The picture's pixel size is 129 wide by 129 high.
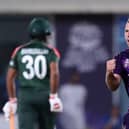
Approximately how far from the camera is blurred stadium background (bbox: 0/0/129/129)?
16.8 meters

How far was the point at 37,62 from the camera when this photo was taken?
10078 millimetres

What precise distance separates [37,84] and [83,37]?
7.24 m

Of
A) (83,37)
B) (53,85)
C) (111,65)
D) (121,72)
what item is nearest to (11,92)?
(53,85)

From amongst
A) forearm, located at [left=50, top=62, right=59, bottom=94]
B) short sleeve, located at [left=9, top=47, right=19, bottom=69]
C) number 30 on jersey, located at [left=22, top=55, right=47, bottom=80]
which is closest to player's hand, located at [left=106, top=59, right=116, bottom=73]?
forearm, located at [left=50, top=62, right=59, bottom=94]

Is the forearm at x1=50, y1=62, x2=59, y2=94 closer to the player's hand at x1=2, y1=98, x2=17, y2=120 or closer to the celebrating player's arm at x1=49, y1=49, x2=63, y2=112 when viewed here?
the celebrating player's arm at x1=49, y1=49, x2=63, y2=112

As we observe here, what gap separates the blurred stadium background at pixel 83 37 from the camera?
55.1 feet

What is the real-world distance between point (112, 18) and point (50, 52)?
7131 mm

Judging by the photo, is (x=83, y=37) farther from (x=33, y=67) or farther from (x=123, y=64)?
(x=123, y=64)

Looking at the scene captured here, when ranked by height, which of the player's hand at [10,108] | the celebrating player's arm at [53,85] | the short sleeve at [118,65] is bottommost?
the player's hand at [10,108]

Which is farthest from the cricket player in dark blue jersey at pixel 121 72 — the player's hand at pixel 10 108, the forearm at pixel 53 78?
the player's hand at pixel 10 108

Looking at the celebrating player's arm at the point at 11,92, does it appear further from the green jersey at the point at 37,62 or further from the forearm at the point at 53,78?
the forearm at the point at 53,78

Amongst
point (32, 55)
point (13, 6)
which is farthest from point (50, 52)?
point (13, 6)

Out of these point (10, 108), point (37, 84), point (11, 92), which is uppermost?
point (37, 84)

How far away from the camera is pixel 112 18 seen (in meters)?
17.0
